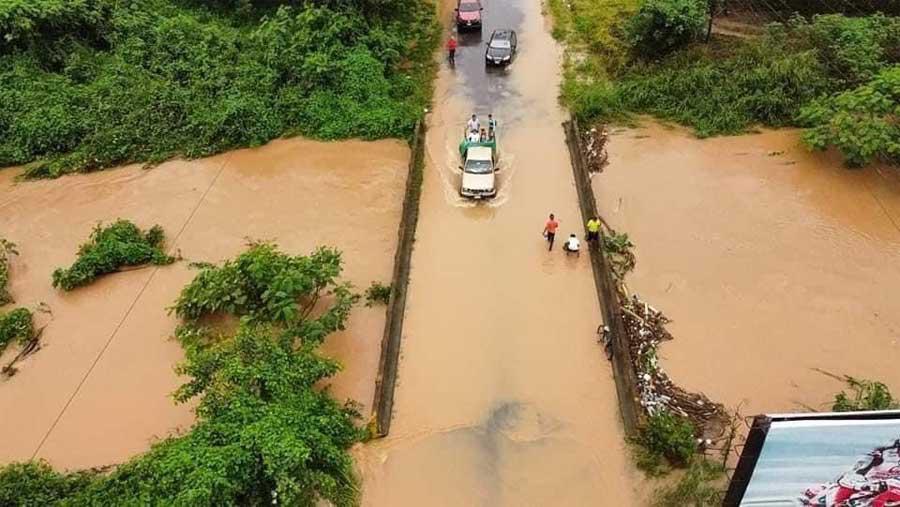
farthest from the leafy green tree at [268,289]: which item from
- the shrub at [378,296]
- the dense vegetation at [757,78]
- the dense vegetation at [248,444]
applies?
the dense vegetation at [757,78]

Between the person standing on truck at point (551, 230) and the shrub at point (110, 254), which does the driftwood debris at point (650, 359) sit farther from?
the shrub at point (110, 254)

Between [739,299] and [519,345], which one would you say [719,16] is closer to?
[739,299]

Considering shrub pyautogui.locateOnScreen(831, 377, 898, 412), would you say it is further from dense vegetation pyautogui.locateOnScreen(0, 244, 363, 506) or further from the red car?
the red car

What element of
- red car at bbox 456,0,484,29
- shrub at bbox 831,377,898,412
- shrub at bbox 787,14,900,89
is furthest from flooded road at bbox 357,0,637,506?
shrub at bbox 787,14,900,89

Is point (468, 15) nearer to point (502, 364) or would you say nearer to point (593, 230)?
point (593, 230)

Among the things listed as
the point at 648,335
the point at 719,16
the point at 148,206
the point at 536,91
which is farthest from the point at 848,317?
the point at 148,206

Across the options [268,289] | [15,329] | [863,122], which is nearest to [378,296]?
[268,289]
